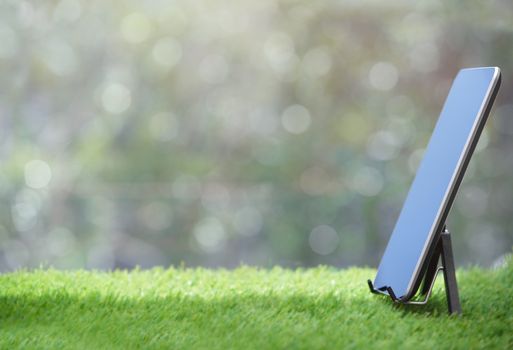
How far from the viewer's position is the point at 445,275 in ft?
Answer: 8.25

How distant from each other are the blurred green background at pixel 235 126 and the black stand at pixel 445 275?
2.54 meters

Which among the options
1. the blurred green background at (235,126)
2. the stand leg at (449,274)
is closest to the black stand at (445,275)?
the stand leg at (449,274)

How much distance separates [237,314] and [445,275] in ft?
2.18

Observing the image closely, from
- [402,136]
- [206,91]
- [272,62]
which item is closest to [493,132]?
[402,136]

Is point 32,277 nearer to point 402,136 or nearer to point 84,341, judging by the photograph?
point 84,341

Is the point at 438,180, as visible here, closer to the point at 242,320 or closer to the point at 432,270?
the point at 432,270

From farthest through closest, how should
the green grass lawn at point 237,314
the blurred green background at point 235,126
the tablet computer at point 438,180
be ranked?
the blurred green background at point 235,126, the tablet computer at point 438,180, the green grass lawn at point 237,314

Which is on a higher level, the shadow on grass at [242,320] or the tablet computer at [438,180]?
the tablet computer at [438,180]

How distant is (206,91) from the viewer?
5.18 m

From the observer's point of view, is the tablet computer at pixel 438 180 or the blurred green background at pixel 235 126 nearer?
the tablet computer at pixel 438 180

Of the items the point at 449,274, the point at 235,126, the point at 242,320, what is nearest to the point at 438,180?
the point at 449,274

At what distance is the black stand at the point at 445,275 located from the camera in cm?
249

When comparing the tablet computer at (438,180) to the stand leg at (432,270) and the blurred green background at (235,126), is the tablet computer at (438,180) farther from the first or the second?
the blurred green background at (235,126)

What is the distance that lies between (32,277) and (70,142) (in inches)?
73.0
